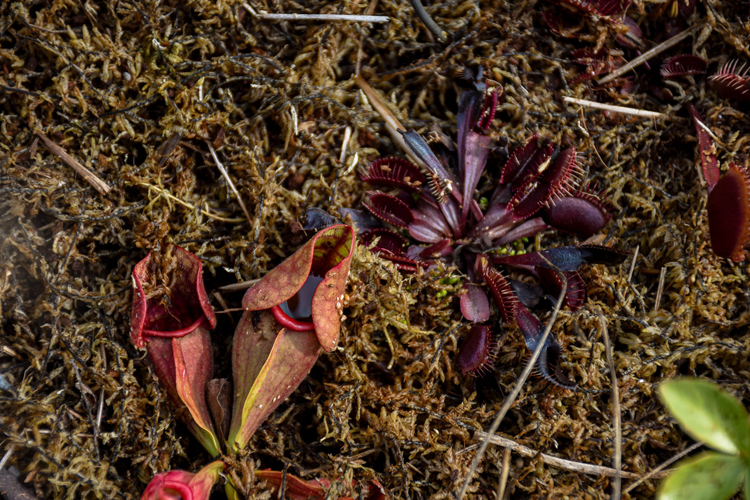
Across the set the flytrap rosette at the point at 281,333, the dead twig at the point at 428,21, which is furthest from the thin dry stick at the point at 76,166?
the dead twig at the point at 428,21

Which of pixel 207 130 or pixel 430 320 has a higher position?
pixel 207 130

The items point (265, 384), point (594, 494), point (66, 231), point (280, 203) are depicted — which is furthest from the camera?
point (280, 203)

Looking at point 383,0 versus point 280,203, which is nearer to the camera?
point 280,203

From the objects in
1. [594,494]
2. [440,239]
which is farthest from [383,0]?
[594,494]

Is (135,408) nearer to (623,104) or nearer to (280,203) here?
(280,203)

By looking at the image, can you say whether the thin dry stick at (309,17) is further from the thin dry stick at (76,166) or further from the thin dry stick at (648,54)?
the thin dry stick at (648,54)

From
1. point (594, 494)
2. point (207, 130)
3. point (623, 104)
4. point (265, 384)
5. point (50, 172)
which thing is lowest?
point (594, 494)

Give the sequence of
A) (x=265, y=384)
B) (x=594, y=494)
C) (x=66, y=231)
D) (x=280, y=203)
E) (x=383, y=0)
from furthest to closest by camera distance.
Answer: (x=383, y=0) < (x=280, y=203) < (x=66, y=231) < (x=594, y=494) < (x=265, y=384)
